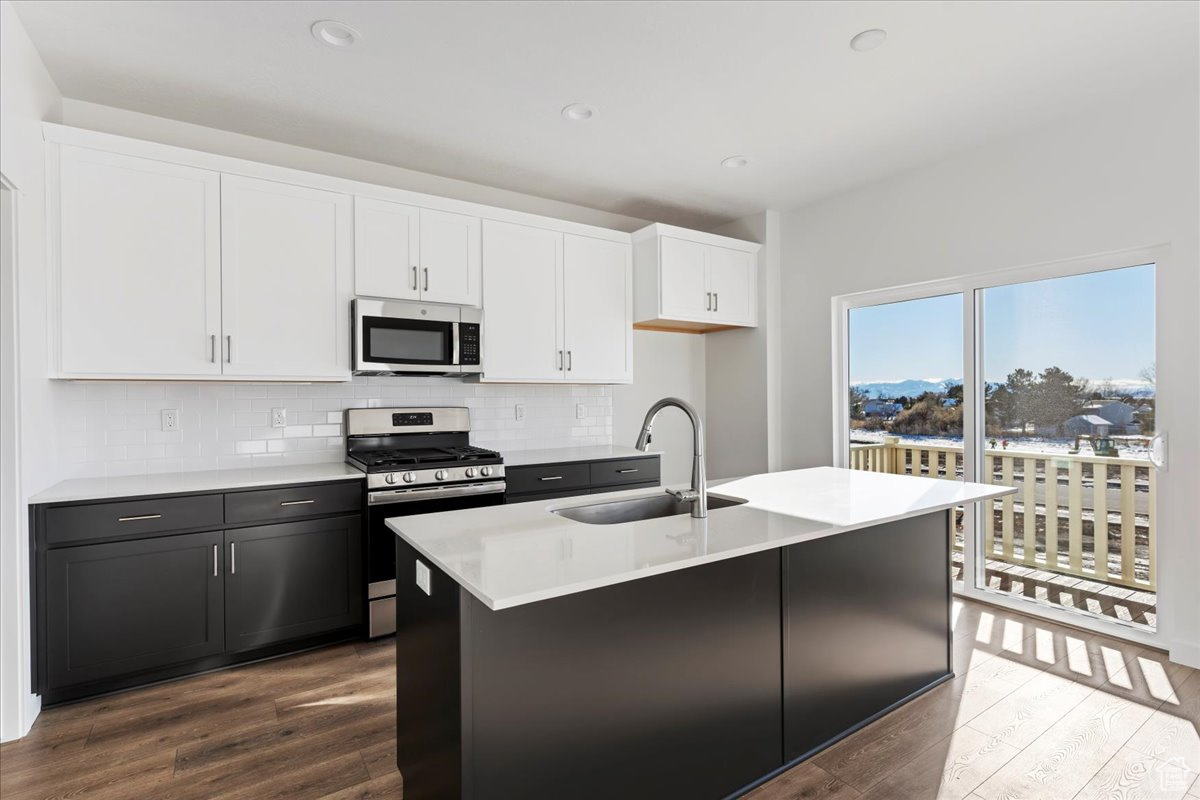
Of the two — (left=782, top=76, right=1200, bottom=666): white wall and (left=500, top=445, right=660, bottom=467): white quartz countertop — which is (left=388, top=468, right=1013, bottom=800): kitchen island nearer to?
(left=782, top=76, right=1200, bottom=666): white wall

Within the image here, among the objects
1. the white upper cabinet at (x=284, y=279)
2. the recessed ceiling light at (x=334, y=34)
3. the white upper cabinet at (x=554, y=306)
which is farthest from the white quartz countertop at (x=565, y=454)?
the recessed ceiling light at (x=334, y=34)

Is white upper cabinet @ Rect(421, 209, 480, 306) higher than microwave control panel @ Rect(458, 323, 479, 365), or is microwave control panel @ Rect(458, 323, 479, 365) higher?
white upper cabinet @ Rect(421, 209, 480, 306)

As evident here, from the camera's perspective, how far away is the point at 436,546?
62.9 inches

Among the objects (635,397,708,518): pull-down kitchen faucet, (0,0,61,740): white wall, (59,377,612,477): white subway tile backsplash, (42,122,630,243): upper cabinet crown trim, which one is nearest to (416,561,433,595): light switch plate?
(635,397,708,518): pull-down kitchen faucet

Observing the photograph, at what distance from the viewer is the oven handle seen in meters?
2.98

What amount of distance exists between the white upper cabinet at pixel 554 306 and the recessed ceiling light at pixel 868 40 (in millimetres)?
1996

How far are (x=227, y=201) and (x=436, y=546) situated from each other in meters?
2.27

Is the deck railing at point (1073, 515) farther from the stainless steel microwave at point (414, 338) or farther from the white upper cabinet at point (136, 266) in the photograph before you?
the white upper cabinet at point (136, 266)

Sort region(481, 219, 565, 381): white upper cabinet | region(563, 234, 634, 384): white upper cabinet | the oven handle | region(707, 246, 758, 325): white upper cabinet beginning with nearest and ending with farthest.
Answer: the oven handle, region(481, 219, 565, 381): white upper cabinet, region(563, 234, 634, 384): white upper cabinet, region(707, 246, 758, 325): white upper cabinet

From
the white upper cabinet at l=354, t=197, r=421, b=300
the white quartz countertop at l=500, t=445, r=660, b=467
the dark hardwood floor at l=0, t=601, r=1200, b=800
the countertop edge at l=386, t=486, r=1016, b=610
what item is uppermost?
the white upper cabinet at l=354, t=197, r=421, b=300

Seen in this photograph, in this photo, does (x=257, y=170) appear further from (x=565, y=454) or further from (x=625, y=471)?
(x=625, y=471)

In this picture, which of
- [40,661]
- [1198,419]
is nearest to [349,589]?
[40,661]

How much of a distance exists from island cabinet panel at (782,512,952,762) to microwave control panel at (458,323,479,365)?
2.22 m

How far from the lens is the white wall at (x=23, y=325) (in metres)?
2.17
